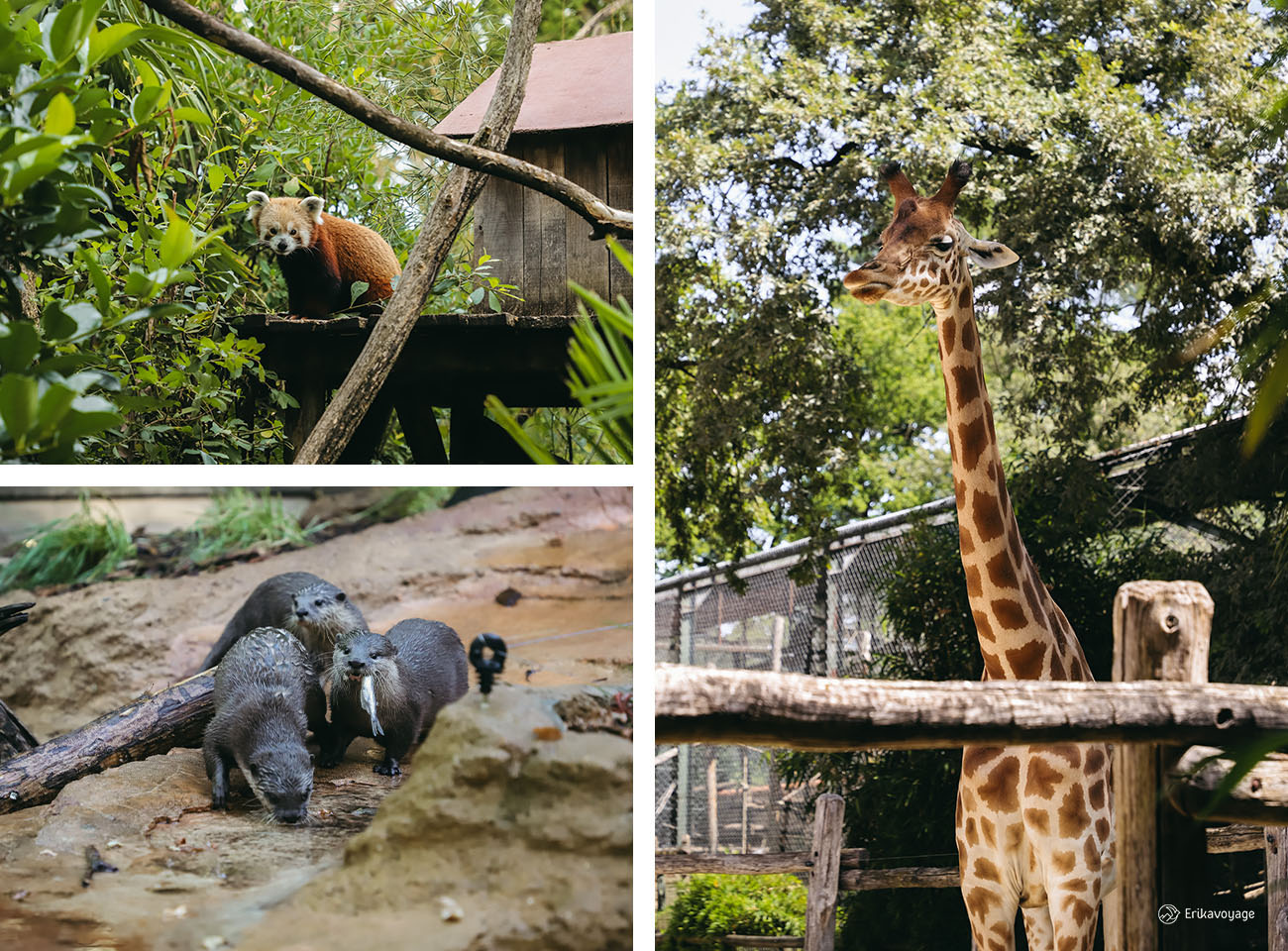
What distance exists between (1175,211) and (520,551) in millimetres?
3238

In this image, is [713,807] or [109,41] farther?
[713,807]

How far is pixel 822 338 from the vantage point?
4.07m

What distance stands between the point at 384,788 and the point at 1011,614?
1.05 meters

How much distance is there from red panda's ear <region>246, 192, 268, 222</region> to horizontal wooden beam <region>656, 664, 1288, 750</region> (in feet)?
2.91

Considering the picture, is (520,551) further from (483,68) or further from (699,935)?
(699,935)

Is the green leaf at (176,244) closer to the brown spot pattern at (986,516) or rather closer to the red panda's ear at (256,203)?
the red panda's ear at (256,203)

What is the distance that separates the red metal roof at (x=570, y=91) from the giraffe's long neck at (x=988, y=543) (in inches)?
27.1

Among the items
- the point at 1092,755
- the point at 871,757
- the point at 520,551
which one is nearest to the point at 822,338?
the point at 871,757

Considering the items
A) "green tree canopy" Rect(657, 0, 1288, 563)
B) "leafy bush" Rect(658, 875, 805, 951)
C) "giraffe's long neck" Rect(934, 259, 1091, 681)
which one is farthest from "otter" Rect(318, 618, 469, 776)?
"leafy bush" Rect(658, 875, 805, 951)

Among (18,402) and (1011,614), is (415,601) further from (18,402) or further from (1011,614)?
(1011,614)

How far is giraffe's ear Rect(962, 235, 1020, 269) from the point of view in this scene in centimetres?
181

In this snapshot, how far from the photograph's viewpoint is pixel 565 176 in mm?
1369

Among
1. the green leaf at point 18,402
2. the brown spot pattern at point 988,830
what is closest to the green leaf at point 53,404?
the green leaf at point 18,402

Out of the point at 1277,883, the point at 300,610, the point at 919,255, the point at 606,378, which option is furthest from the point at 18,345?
the point at 1277,883
